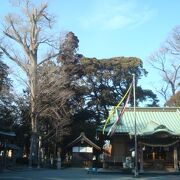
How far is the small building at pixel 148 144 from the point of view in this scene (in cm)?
3388

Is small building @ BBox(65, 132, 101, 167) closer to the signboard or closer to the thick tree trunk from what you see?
the signboard

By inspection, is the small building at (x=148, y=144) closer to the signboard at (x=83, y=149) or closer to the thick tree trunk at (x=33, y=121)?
the signboard at (x=83, y=149)

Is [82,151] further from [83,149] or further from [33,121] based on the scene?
[33,121]

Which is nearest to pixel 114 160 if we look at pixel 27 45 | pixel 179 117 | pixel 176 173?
pixel 176 173

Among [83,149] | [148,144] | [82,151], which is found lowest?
[82,151]

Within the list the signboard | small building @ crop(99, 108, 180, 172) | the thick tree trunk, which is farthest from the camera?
the signboard

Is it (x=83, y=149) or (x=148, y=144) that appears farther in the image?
(x=83, y=149)

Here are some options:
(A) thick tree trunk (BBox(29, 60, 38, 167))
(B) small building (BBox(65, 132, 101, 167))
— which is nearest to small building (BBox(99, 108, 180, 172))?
(B) small building (BBox(65, 132, 101, 167))

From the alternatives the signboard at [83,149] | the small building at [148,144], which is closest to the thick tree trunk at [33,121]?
the signboard at [83,149]

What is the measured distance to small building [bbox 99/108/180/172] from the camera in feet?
111

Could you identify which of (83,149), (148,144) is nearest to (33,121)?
(83,149)

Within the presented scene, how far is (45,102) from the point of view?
41594 millimetres

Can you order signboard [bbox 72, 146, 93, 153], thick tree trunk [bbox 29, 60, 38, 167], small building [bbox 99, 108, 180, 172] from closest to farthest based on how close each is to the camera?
small building [bbox 99, 108, 180, 172] < thick tree trunk [bbox 29, 60, 38, 167] < signboard [bbox 72, 146, 93, 153]

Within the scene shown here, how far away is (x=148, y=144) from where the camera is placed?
112 feet
